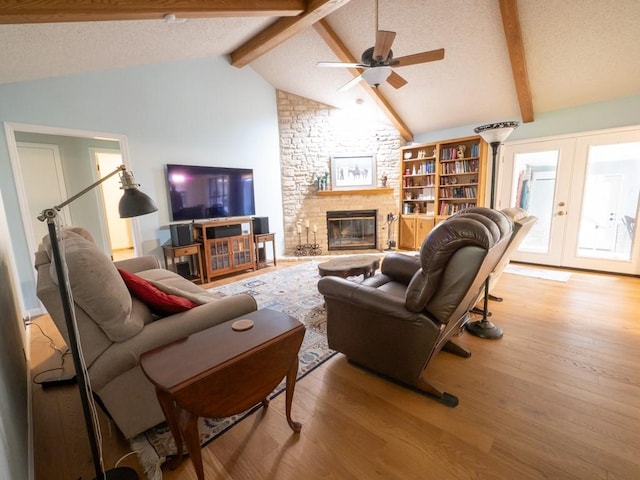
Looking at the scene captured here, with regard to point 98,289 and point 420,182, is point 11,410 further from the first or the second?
point 420,182

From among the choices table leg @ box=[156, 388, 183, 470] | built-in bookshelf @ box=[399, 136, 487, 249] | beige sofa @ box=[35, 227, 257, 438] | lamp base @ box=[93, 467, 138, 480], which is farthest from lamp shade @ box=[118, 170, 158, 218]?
built-in bookshelf @ box=[399, 136, 487, 249]

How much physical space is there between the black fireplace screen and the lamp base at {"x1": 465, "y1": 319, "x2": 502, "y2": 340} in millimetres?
3602

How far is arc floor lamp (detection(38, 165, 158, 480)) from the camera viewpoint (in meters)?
1.01

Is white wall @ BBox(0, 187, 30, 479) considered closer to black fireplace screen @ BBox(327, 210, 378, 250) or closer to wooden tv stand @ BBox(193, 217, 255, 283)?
wooden tv stand @ BBox(193, 217, 255, 283)

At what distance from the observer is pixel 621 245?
13.2 feet

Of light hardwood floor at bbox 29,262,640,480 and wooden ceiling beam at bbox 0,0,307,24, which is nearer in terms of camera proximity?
light hardwood floor at bbox 29,262,640,480

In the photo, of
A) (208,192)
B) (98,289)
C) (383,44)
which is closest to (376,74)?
(383,44)

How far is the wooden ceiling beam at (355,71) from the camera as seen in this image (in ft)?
12.6

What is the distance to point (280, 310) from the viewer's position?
3.07 meters

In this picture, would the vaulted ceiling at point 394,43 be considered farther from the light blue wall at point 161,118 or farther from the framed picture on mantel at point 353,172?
the framed picture on mantel at point 353,172

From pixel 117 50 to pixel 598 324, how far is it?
18.2 feet

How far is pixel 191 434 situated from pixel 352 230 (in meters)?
5.28

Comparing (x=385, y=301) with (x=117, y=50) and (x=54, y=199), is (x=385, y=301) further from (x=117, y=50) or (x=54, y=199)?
(x=54, y=199)

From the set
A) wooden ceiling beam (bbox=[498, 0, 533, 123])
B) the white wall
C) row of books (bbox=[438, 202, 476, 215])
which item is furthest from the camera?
row of books (bbox=[438, 202, 476, 215])
